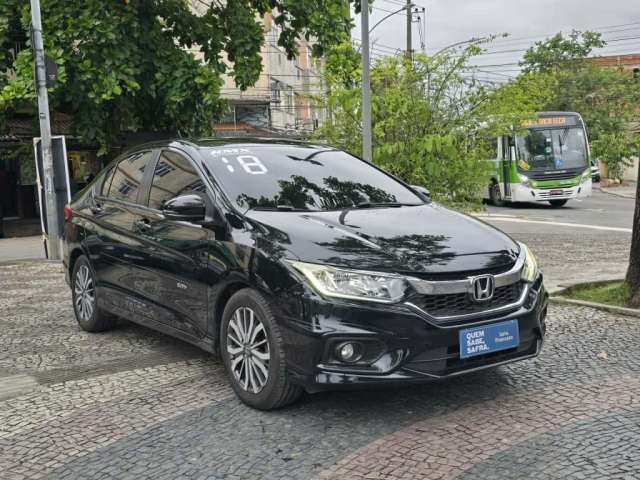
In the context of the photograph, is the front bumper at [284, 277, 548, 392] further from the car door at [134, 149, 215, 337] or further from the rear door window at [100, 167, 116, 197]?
the rear door window at [100, 167, 116, 197]

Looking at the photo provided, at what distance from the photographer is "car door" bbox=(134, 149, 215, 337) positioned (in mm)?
4742

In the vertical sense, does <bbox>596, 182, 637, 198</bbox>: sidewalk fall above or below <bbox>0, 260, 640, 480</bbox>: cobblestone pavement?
below

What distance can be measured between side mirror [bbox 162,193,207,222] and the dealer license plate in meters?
1.81

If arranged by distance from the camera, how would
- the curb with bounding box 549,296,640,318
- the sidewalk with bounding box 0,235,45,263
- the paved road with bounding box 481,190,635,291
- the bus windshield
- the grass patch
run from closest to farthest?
the curb with bounding box 549,296,640,318
the grass patch
the paved road with bounding box 481,190,635,291
the sidewalk with bounding box 0,235,45,263
the bus windshield

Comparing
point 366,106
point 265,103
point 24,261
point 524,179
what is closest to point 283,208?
point 366,106

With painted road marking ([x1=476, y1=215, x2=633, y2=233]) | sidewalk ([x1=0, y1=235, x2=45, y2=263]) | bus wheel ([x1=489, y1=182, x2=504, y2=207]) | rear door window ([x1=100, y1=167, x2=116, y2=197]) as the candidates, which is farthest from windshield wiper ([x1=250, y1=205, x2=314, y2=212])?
bus wheel ([x1=489, y1=182, x2=504, y2=207])

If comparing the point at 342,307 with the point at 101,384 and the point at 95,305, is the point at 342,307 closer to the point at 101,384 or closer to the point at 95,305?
the point at 101,384

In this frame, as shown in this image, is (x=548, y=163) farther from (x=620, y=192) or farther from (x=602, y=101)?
(x=602, y=101)

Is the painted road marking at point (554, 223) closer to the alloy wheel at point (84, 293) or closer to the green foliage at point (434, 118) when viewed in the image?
the green foliage at point (434, 118)

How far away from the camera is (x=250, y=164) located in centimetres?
514

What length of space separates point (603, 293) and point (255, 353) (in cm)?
445

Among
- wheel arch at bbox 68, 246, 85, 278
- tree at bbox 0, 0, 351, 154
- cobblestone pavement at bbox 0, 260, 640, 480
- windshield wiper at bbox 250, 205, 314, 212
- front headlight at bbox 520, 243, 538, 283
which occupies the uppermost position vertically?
tree at bbox 0, 0, 351, 154

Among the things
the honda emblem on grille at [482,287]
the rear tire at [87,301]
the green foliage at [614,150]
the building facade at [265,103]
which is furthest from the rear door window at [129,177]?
the green foliage at [614,150]

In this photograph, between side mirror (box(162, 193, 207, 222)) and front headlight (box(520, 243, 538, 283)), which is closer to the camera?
front headlight (box(520, 243, 538, 283))
